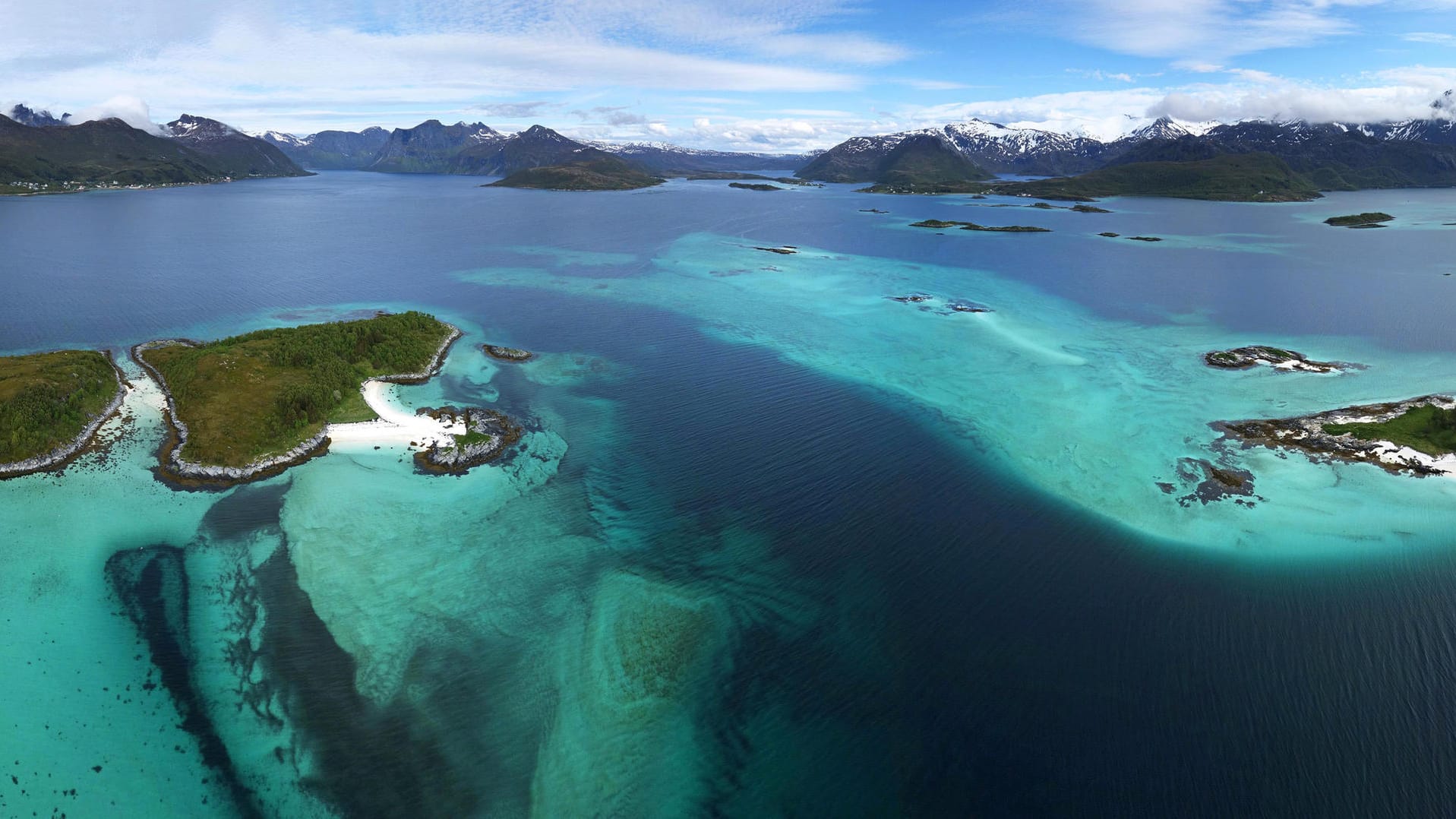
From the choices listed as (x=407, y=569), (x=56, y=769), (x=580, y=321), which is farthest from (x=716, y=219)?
(x=56, y=769)

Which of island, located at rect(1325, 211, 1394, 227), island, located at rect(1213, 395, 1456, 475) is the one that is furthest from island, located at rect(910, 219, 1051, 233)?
island, located at rect(1213, 395, 1456, 475)

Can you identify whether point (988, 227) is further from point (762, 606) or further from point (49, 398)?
point (49, 398)

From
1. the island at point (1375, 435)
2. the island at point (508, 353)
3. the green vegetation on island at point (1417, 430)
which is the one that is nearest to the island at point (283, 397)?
the island at point (508, 353)

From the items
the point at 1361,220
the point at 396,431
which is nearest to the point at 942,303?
the point at 396,431

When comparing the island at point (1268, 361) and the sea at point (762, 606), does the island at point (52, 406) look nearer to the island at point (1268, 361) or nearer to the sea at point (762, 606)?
the sea at point (762, 606)

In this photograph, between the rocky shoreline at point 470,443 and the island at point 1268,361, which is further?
the island at point 1268,361

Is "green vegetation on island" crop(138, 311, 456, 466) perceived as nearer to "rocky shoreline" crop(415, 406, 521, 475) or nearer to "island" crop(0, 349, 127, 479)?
"island" crop(0, 349, 127, 479)
